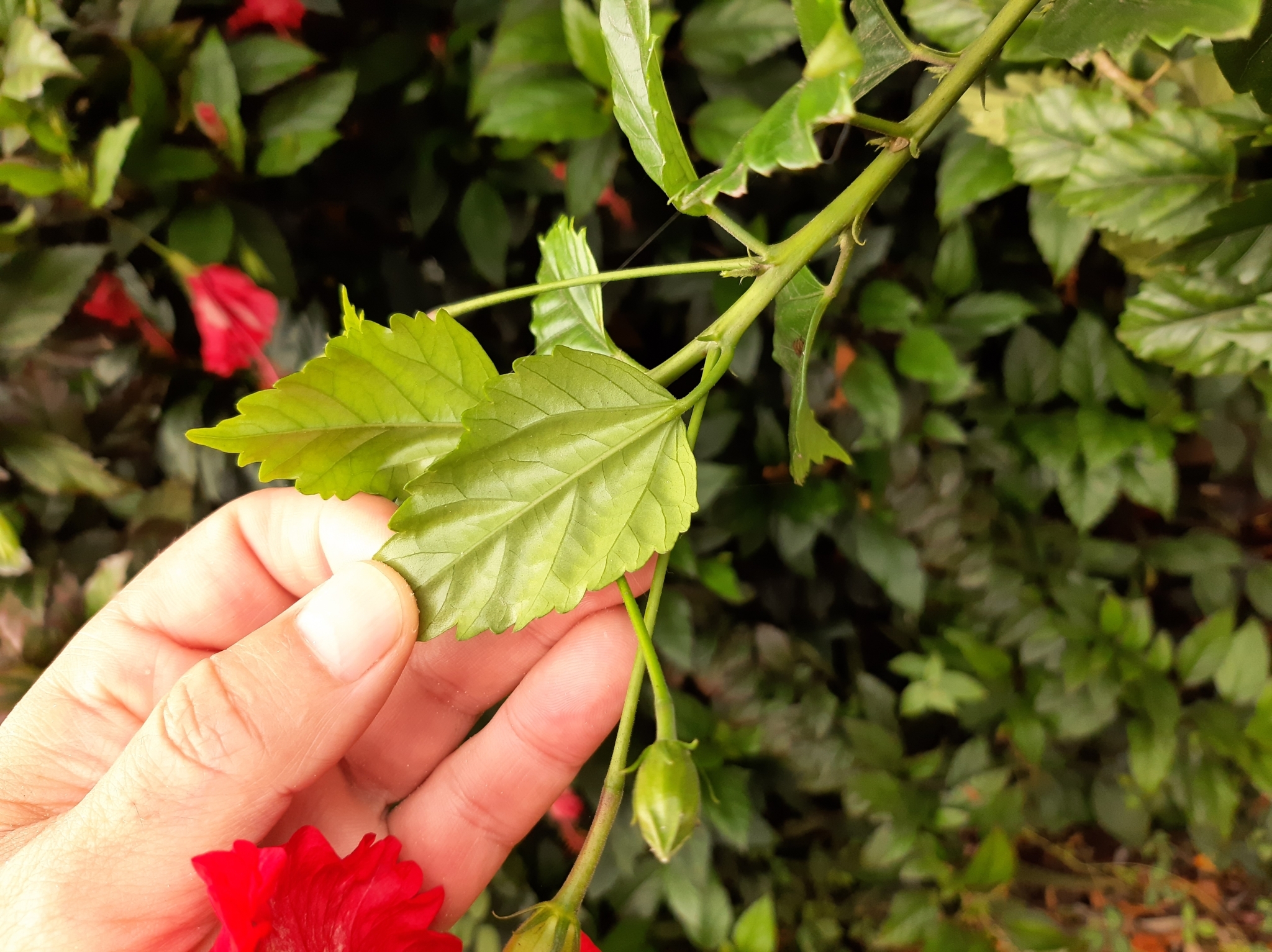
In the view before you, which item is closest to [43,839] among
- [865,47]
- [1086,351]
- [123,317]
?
[123,317]

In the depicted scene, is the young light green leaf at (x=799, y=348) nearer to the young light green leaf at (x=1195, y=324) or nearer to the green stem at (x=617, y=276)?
the green stem at (x=617, y=276)

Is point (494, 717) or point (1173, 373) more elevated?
point (1173, 373)

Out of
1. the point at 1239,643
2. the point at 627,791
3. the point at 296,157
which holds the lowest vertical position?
the point at 627,791

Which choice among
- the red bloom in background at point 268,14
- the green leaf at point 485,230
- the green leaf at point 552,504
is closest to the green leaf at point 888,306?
the green leaf at point 485,230

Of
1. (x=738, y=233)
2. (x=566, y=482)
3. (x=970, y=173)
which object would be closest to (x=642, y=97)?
(x=738, y=233)

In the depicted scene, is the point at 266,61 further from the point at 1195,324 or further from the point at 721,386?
the point at 1195,324

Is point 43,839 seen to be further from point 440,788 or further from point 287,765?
point 440,788
